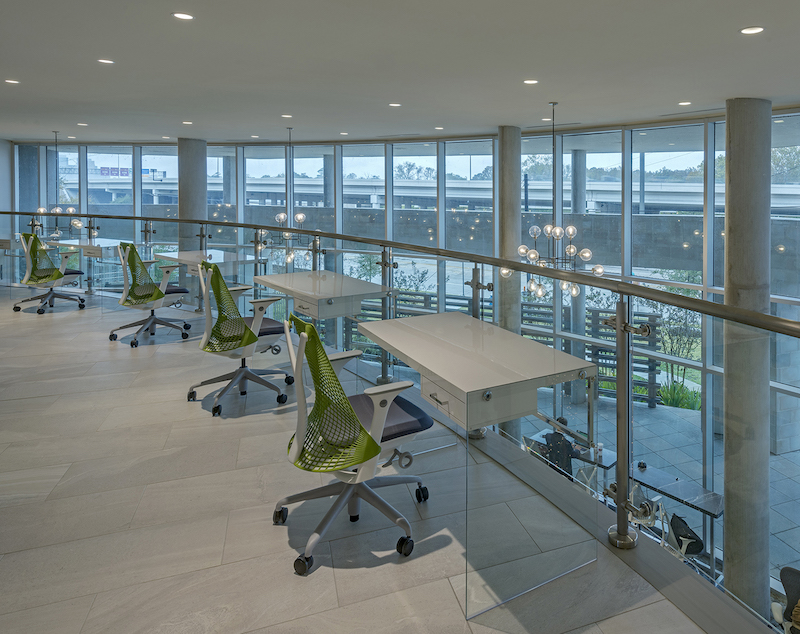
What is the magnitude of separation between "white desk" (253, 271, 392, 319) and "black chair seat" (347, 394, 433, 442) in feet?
4.35

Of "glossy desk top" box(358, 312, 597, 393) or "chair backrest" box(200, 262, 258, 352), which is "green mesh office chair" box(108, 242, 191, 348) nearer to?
"chair backrest" box(200, 262, 258, 352)

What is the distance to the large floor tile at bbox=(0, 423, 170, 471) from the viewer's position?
3189 millimetres

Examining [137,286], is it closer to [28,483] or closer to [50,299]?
[50,299]

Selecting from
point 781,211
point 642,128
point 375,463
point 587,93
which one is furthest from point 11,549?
point 642,128

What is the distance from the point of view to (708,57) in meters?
5.37

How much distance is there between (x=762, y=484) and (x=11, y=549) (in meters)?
2.71

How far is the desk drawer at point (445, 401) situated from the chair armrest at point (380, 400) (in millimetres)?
97

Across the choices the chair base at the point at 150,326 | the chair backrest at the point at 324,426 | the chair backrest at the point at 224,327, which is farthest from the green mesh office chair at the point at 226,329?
the chair base at the point at 150,326

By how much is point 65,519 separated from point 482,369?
6.34ft

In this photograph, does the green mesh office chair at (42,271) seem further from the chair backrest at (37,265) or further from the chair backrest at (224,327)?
the chair backrest at (224,327)

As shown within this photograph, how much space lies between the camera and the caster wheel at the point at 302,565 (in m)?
2.22

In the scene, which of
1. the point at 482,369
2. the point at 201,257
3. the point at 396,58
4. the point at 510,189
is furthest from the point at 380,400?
the point at 510,189

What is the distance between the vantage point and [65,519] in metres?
2.62

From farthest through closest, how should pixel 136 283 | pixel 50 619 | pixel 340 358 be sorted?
pixel 136 283, pixel 340 358, pixel 50 619
